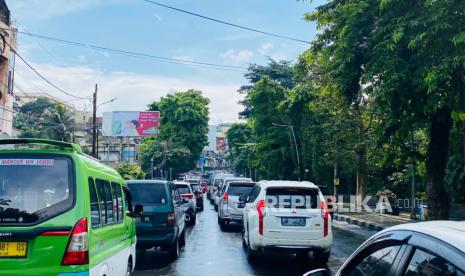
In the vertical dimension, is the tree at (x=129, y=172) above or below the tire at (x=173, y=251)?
above

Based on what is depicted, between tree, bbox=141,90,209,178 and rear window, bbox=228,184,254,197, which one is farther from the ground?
tree, bbox=141,90,209,178

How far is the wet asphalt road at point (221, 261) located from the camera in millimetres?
9844

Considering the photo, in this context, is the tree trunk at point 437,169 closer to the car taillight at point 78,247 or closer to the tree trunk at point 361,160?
the car taillight at point 78,247

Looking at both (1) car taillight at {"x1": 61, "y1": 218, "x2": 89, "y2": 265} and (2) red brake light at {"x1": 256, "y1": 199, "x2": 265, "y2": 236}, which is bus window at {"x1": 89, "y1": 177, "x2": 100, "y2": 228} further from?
(2) red brake light at {"x1": 256, "y1": 199, "x2": 265, "y2": 236}

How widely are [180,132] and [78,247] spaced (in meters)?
64.0

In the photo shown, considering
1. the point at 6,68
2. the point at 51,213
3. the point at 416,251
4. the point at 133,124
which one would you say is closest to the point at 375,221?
the point at 51,213

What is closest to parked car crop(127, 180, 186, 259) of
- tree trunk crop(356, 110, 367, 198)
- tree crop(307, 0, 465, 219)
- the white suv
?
the white suv

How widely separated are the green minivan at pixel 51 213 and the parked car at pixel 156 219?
531cm

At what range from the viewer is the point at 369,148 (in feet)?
95.3

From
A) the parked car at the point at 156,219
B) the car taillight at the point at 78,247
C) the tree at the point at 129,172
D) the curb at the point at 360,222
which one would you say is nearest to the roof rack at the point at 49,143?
the car taillight at the point at 78,247

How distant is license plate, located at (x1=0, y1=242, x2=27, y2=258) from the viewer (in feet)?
15.0

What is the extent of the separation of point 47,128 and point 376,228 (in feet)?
138

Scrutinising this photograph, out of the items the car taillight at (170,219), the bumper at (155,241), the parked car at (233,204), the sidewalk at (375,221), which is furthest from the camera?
the sidewalk at (375,221)

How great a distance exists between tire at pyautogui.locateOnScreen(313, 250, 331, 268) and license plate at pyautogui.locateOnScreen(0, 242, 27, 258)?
7.21 metres
